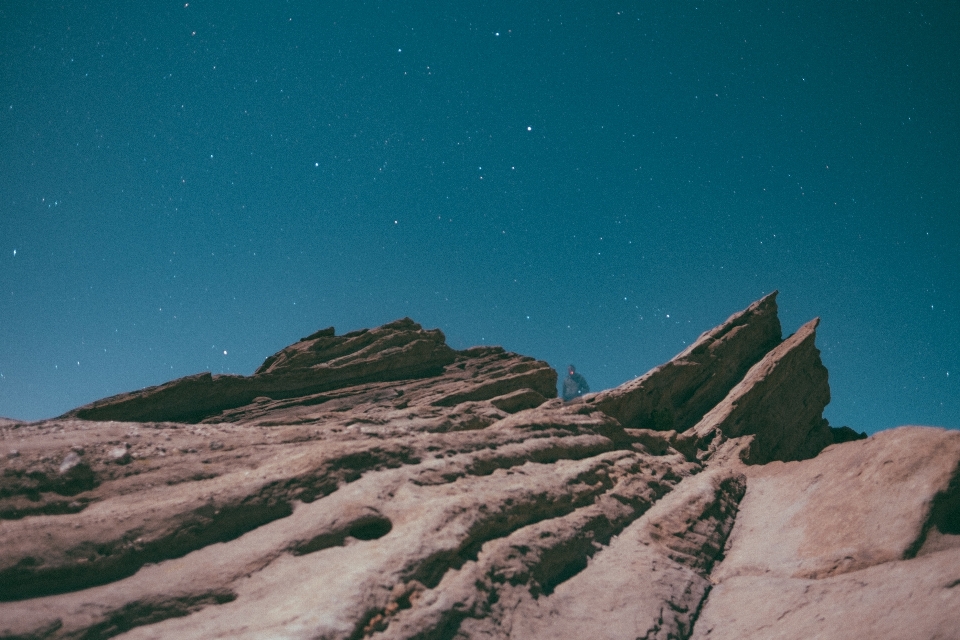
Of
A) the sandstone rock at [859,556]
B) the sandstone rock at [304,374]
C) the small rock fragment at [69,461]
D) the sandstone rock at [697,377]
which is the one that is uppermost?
the sandstone rock at [304,374]

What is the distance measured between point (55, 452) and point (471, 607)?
1105cm

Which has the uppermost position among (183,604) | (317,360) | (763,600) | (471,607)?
(317,360)

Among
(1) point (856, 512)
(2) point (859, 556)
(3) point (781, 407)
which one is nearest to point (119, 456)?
(2) point (859, 556)

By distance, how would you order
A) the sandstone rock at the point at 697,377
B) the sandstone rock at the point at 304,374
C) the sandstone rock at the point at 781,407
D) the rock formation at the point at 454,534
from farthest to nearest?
1. the sandstone rock at the point at 697,377
2. the sandstone rock at the point at 781,407
3. the sandstone rock at the point at 304,374
4. the rock formation at the point at 454,534

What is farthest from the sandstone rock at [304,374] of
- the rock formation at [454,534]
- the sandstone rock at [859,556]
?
the sandstone rock at [859,556]

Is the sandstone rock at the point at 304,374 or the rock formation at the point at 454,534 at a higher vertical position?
the sandstone rock at the point at 304,374

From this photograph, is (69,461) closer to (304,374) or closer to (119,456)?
(119,456)

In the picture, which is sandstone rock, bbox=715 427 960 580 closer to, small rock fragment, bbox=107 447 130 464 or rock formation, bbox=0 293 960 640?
rock formation, bbox=0 293 960 640

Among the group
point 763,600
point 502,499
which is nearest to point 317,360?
point 502,499

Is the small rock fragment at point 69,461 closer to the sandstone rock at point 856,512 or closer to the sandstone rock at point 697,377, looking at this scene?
the sandstone rock at point 856,512

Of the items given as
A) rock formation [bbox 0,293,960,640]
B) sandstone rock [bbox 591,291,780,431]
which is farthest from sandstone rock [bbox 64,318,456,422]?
sandstone rock [bbox 591,291,780,431]

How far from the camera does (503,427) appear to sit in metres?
22.7

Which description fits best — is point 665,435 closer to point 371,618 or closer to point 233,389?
point 371,618

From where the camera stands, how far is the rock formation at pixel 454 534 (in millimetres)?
10672
